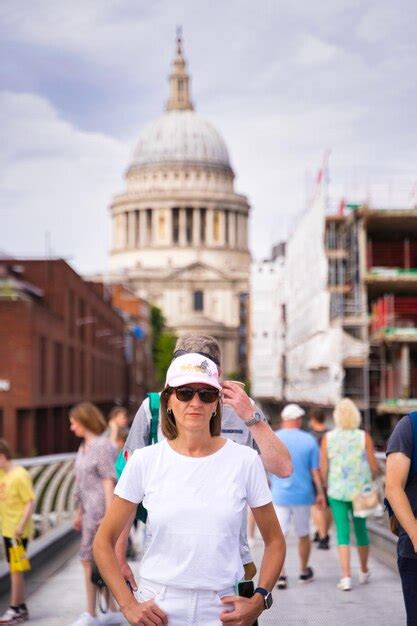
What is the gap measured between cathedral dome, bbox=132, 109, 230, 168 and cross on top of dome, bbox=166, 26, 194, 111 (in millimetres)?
2819

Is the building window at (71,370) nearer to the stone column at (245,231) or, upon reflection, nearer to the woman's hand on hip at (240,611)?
the woman's hand on hip at (240,611)

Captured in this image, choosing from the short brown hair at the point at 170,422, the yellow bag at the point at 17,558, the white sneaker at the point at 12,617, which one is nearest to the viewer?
the short brown hair at the point at 170,422

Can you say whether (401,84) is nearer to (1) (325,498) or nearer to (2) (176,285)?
(1) (325,498)

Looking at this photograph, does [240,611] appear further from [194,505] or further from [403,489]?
[403,489]

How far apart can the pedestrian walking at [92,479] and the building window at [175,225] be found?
151774 mm

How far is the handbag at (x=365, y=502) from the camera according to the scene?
10.3 m

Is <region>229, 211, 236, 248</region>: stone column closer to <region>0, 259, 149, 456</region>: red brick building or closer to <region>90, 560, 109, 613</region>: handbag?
<region>0, 259, 149, 456</region>: red brick building

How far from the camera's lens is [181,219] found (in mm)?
159125

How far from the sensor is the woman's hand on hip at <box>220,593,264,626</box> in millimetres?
4141

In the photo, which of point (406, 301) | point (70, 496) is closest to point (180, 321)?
point (406, 301)

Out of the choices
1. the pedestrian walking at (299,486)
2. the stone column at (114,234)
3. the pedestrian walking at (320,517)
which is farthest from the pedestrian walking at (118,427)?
the stone column at (114,234)

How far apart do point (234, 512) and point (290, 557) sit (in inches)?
339

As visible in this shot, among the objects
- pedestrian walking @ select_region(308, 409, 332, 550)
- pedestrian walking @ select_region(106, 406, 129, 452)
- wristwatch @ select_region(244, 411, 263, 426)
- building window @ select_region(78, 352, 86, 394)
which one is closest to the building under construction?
building window @ select_region(78, 352, 86, 394)

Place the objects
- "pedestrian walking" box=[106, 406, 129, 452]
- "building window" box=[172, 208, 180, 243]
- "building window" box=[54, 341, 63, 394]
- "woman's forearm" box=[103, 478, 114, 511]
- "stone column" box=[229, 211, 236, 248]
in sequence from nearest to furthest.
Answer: "woman's forearm" box=[103, 478, 114, 511]
"pedestrian walking" box=[106, 406, 129, 452]
"building window" box=[54, 341, 63, 394]
"building window" box=[172, 208, 180, 243]
"stone column" box=[229, 211, 236, 248]
